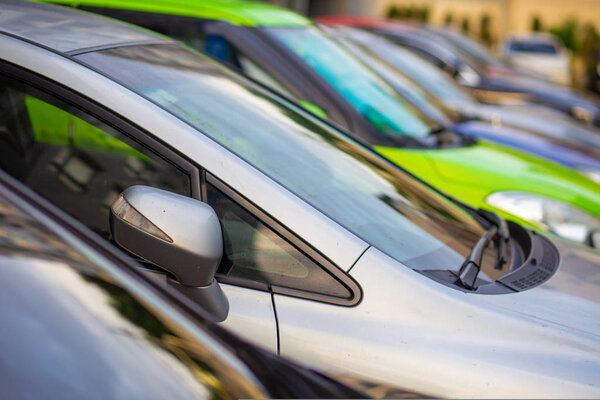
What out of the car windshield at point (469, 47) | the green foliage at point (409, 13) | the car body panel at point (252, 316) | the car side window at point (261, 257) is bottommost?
the green foliage at point (409, 13)

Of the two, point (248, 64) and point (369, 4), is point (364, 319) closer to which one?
point (248, 64)

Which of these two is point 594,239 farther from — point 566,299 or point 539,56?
point 539,56

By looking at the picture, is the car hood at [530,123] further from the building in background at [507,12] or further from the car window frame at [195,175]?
the building in background at [507,12]

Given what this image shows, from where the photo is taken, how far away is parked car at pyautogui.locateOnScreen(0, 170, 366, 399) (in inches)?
53.4

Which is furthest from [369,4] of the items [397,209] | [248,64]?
[397,209]

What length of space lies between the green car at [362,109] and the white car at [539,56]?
54.8 feet

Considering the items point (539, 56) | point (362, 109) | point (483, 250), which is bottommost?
point (539, 56)

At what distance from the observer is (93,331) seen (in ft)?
4.72

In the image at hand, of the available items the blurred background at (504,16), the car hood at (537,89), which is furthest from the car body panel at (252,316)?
the blurred background at (504,16)

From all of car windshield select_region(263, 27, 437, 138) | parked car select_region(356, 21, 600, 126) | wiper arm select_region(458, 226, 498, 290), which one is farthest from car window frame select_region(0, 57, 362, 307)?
parked car select_region(356, 21, 600, 126)

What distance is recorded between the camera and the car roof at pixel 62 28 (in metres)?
2.49

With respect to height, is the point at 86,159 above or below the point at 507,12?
above

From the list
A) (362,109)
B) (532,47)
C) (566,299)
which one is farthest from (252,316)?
(532,47)

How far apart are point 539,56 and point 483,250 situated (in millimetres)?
20107
